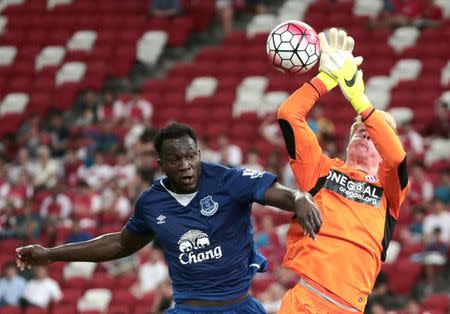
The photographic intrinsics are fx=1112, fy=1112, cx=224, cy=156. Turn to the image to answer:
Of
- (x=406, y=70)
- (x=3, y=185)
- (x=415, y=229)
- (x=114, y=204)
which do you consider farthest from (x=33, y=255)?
(x=406, y=70)

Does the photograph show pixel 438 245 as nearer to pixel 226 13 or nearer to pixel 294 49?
pixel 294 49

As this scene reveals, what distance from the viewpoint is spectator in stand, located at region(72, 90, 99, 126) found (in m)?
18.2

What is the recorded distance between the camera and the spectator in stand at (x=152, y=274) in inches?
514

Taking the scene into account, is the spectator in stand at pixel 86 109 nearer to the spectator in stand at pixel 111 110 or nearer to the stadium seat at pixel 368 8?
the spectator in stand at pixel 111 110

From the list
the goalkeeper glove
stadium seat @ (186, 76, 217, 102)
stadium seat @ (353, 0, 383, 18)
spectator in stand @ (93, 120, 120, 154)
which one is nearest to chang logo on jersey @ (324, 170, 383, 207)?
the goalkeeper glove

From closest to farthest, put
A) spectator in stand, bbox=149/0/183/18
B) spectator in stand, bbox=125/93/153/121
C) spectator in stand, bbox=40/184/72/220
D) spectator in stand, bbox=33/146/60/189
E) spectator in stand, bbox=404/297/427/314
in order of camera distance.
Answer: spectator in stand, bbox=404/297/427/314
spectator in stand, bbox=40/184/72/220
spectator in stand, bbox=33/146/60/189
spectator in stand, bbox=125/93/153/121
spectator in stand, bbox=149/0/183/18

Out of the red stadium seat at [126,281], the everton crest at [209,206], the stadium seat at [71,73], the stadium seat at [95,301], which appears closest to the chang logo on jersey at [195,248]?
the everton crest at [209,206]

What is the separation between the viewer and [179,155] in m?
5.97

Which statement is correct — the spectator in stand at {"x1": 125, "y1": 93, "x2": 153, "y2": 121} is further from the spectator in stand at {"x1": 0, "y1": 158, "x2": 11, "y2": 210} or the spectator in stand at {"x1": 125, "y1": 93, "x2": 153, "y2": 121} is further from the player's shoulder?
the player's shoulder

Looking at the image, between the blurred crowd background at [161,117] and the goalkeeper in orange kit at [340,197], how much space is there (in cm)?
493

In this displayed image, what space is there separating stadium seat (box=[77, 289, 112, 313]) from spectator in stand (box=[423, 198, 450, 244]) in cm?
385

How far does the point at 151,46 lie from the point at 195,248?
45.3 ft

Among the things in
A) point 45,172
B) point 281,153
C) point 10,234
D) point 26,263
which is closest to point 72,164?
point 45,172

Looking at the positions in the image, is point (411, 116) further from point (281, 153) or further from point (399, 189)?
point (399, 189)
